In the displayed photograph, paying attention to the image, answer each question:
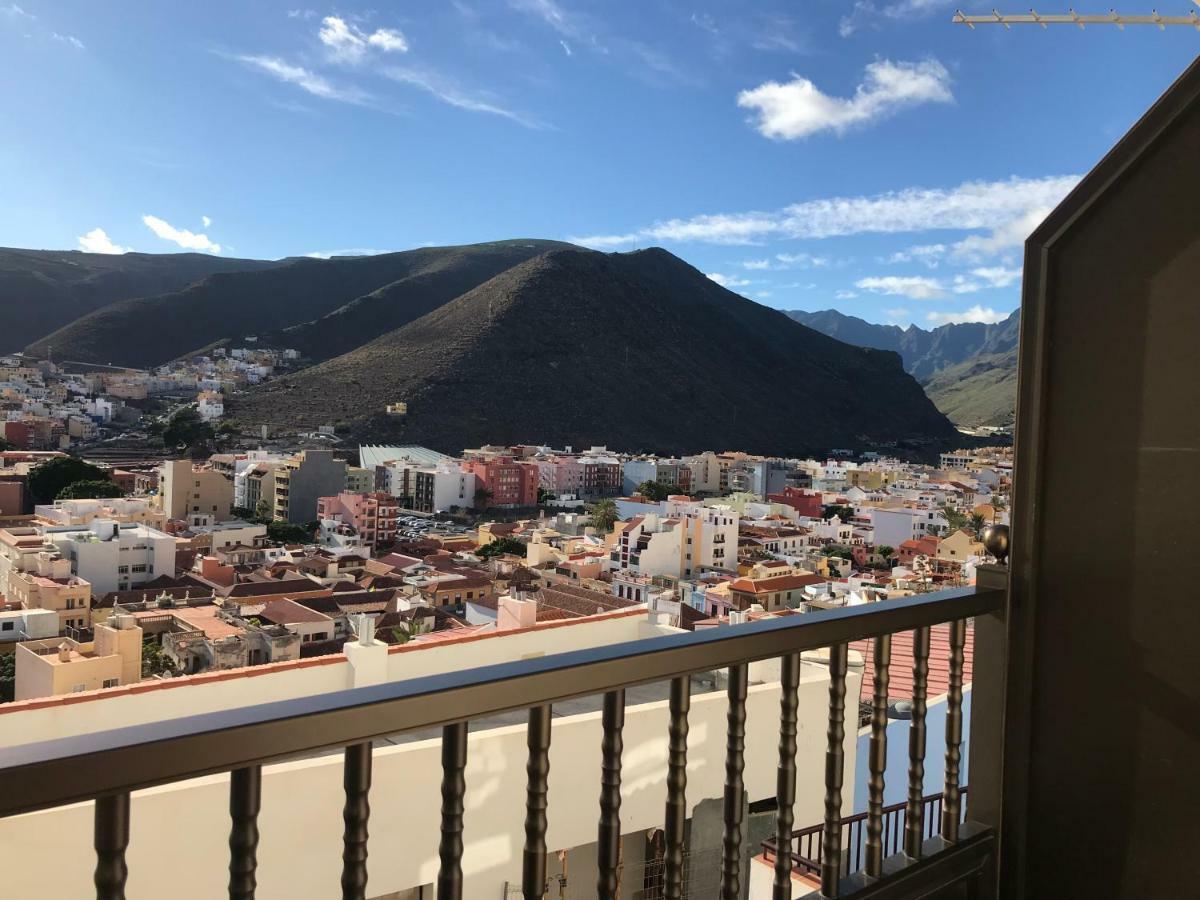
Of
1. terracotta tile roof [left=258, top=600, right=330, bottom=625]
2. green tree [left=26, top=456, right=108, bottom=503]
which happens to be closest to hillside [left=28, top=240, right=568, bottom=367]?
green tree [left=26, top=456, right=108, bottom=503]

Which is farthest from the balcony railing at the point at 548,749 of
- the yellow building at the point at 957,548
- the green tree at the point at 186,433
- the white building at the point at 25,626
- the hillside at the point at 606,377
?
the green tree at the point at 186,433

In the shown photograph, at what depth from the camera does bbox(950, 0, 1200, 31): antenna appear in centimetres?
397

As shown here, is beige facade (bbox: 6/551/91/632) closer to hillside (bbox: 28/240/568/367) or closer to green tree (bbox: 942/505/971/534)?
green tree (bbox: 942/505/971/534)

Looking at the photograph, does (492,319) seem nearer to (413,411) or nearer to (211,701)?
(413,411)

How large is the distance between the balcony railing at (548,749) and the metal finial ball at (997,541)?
5cm

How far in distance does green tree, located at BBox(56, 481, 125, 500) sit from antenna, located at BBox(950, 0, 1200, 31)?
25197 millimetres

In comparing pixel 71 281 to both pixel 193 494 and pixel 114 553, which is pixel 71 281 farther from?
pixel 114 553

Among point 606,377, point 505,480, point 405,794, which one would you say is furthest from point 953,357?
point 405,794

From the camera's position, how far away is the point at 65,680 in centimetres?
670

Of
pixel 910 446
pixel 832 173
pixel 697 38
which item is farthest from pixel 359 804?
pixel 910 446

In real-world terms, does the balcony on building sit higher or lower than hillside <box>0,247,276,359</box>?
lower

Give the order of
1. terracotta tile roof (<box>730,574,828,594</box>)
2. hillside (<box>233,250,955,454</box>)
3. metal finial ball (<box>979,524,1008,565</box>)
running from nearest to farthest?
metal finial ball (<box>979,524,1008,565</box>), terracotta tile roof (<box>730,574,828,594</box>), hillside (<box>233,250,955,454</box>)

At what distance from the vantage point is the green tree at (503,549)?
20.7 meters

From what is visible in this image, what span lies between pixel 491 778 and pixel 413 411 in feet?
119
